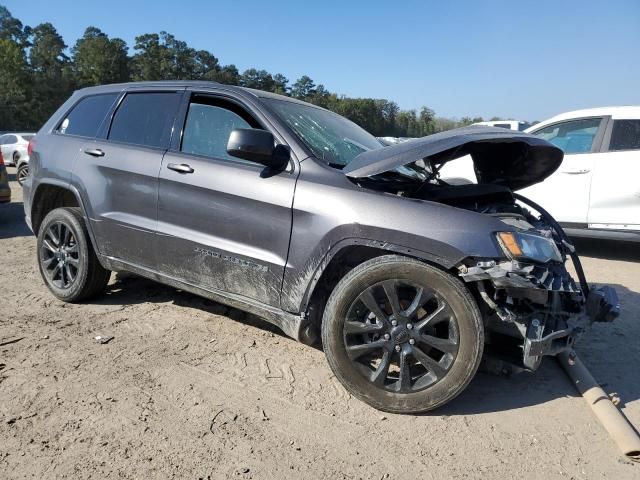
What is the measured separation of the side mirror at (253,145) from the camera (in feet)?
9.13

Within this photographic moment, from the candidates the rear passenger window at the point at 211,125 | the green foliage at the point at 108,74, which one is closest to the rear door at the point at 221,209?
the rear passenger window at the point at 211,125

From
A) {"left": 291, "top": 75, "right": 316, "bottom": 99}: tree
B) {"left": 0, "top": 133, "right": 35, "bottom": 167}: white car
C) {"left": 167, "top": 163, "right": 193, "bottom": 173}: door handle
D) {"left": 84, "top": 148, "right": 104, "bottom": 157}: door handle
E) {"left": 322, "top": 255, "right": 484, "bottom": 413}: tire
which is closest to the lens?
{"left": 322, "top": 255, "right": 484, "bottom": 413}: tire

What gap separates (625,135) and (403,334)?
515 cm

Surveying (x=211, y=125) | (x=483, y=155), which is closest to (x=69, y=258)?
(x=211, y=125)

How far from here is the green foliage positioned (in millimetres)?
43000

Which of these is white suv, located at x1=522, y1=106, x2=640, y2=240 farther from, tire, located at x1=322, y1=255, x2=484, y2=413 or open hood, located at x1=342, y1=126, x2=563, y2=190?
tire, located at x1=322, y1=255, x2=484, y2=413

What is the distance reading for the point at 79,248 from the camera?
3980 millimetres

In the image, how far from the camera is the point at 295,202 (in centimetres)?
288

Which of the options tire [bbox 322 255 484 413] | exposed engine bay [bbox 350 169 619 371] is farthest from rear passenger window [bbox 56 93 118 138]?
tire [bbox 322 255 484 413]

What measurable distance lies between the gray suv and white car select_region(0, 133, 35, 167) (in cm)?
1343

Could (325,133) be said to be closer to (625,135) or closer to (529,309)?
(529,309)

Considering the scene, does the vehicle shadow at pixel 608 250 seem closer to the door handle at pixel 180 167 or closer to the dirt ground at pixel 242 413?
the dirt ground at pixel 242 413

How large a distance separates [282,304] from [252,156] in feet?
3.07

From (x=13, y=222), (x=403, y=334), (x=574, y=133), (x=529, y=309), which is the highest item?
(x=574, y=133)
